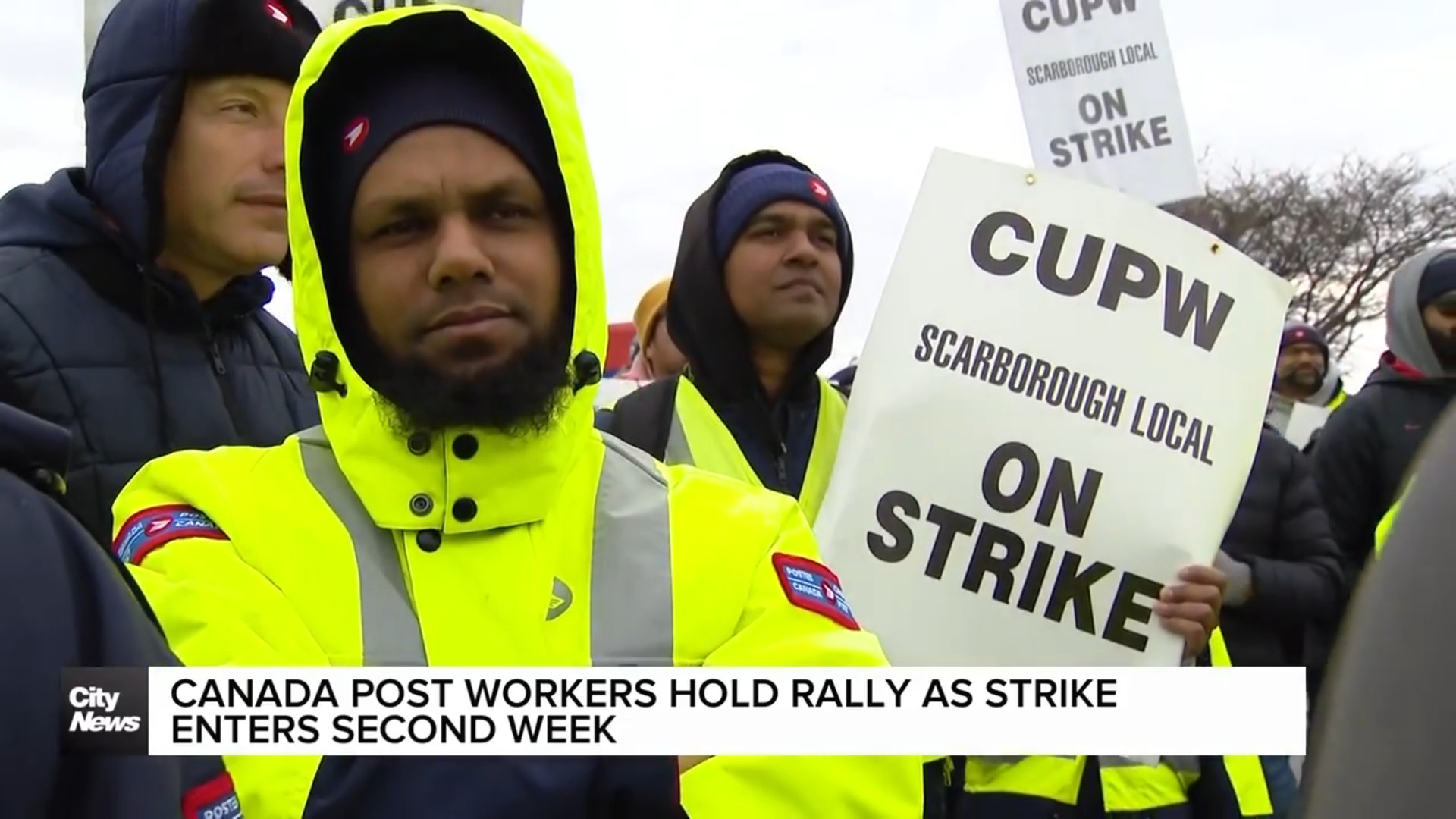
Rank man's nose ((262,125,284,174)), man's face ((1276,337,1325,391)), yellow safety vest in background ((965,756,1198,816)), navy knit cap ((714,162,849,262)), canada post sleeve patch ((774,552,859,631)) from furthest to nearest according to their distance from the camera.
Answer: man's face ((1276,337,1325,391))
navy knit cap ((714,162,849,262))
yellow safety vest in background ((965,756,1198,816))
man's nose ((262,125,284,174))
canada post sleeve patch ((774,552,859,631))

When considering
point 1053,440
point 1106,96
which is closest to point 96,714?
point 1053,440

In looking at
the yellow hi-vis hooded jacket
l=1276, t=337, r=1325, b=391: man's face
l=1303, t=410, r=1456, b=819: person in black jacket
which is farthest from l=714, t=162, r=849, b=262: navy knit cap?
l=1276, t=337, r=1325, b=391: man's face

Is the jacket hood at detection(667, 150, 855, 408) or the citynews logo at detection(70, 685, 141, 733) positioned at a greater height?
the jacket hood at detection(667, 150, 855, 408)

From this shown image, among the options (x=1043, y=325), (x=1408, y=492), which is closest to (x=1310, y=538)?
(x=1043, y=325)

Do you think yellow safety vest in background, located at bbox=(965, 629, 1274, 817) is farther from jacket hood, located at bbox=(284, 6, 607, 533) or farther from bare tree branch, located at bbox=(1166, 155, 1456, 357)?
bare tree branch, located at bbox=(1166, 155, 1456, 357)

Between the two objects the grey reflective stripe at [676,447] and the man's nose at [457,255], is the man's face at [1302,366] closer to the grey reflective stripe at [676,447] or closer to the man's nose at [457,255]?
the grey reflective stripe at [676,447]

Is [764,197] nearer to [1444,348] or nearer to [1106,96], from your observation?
[1444,348]

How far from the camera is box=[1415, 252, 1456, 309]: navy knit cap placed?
4.33 metres

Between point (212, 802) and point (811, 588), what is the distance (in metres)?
0.71

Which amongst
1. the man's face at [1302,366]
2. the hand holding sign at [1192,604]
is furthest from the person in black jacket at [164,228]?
the man's face at [1302,366]

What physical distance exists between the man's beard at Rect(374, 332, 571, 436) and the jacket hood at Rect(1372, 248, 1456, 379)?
142 inches

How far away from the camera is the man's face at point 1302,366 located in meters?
7.45

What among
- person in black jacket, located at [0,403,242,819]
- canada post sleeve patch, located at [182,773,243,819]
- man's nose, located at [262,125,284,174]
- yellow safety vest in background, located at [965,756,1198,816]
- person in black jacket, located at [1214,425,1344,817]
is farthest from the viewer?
person in black jacket, located at [1214,425,1344,817]

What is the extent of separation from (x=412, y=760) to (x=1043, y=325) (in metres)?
1.60
